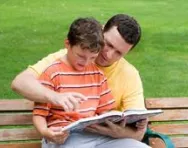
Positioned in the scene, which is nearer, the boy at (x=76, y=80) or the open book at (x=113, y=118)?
the open book at (x=113, y=118)

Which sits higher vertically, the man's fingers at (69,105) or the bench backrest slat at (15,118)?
the man's fingers at (69,105)

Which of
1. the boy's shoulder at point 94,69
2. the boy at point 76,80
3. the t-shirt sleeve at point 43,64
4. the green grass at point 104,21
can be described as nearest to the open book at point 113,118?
the boy at point 76,80

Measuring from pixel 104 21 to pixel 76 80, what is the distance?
9.87 meters

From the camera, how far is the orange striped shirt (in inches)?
142

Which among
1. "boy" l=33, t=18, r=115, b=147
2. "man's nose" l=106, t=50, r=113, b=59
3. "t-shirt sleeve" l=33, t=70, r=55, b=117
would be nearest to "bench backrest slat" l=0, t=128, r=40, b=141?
"boy" l=33, t=18, r=115, b=147

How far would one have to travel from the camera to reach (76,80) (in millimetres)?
3674

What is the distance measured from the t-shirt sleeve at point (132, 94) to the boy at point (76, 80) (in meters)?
0.13

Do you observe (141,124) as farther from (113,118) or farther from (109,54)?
(109,54)

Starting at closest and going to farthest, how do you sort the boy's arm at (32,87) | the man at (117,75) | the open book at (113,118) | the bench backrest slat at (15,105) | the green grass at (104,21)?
the open book at (113,118) < the boy's arm at (32,87) < the man at (117,75) < the bench backrest slat at (15,105) < the green grass at (104,21)

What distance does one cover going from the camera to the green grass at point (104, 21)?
8515mm

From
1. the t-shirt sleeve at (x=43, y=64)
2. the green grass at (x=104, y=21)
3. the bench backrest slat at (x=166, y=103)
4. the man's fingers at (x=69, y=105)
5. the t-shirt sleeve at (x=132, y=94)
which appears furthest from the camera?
the green grass at (x=104, y=21)

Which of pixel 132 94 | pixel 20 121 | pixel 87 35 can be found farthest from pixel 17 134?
pixel 87 35

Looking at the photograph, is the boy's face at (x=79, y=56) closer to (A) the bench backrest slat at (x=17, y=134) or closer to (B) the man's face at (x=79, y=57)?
(B) the man's face at (x=79, y=57)

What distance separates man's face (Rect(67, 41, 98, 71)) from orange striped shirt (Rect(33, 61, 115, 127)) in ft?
0.21
